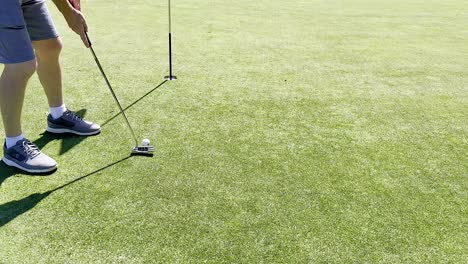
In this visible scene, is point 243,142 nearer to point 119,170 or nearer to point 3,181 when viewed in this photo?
point 119,170

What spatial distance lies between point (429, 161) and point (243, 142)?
4.15 ft

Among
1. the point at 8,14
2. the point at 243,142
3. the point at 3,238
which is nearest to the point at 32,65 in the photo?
the point at 8,14

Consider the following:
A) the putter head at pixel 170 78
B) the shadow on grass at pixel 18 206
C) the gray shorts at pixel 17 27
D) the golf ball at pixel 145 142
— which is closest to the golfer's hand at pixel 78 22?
the gray shorts at pixel 17 27

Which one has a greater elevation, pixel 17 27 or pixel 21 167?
pixel 17 27

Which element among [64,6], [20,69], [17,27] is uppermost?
[64,6]

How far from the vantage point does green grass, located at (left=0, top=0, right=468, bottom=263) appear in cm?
204

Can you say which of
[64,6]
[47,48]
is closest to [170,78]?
[47,48]

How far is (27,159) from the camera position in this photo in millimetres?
2521

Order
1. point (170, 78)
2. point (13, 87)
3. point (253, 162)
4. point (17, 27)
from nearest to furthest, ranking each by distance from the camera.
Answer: point (17, 27), point (13, 87), point (253, 162), point (170, 78)

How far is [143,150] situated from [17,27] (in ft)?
3.39

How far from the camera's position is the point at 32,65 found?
2486 millimetres

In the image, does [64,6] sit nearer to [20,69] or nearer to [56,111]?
[20,69]

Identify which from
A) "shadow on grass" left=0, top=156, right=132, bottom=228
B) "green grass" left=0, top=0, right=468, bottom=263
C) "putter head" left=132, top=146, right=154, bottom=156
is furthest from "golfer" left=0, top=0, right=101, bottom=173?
"putter head" left=132, top=146, right=154, bottom=156

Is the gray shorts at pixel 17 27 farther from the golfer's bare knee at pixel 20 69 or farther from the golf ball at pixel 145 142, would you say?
the golf ball at pixel 145 142
